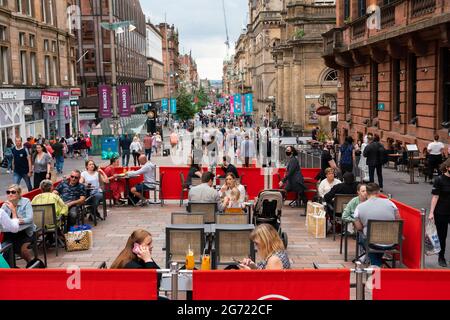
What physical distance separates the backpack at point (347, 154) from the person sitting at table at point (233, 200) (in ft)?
24.5

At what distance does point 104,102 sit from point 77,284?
3085 centimetres

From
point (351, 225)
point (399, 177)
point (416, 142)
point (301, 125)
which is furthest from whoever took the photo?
point (301, 125)

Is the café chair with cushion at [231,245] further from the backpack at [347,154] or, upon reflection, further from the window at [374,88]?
the window at [374,88]

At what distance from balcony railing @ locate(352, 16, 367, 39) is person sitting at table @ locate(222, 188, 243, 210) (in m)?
18.5

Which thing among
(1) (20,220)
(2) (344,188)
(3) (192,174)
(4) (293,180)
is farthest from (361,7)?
(1) (20,220)

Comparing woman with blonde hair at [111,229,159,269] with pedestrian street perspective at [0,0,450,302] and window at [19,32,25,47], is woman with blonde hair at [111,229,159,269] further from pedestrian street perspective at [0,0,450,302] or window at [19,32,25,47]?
window at [19,32,25,47]

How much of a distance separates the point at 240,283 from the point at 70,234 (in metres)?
5.96

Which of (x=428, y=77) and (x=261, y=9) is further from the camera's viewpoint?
(x=261, y=9)

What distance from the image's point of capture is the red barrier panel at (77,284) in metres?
5.84

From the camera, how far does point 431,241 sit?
8.89m

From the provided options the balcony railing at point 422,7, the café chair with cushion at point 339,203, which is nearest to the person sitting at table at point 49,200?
the café chair with cushion at point 339,203
